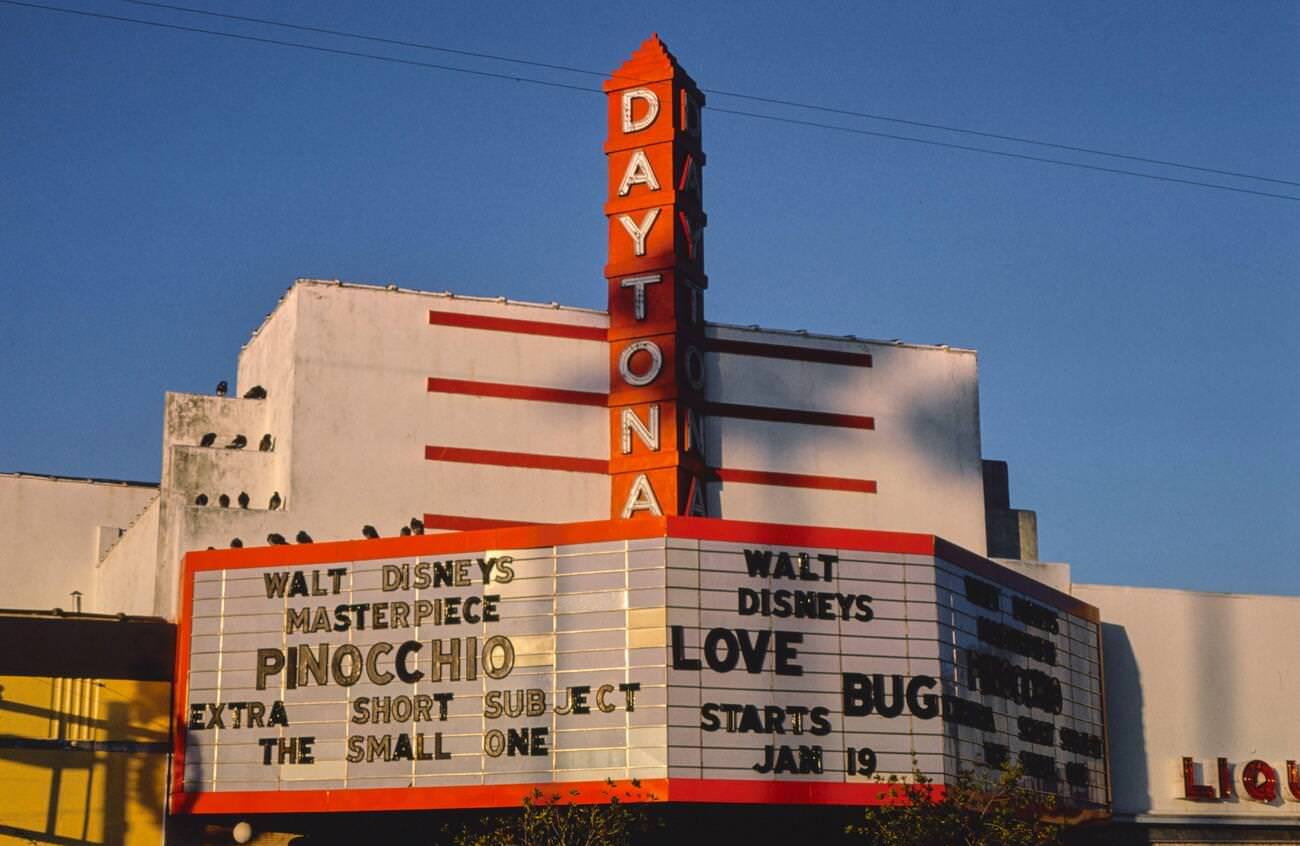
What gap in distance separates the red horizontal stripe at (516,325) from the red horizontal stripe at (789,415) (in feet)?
12.1

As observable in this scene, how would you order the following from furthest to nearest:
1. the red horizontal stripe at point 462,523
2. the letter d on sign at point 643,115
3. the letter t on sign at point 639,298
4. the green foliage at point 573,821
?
the letter d on sign at point 643,115, the letter t on sign at point 639,298, the red horizontal stripe at point 462,523, the green foliage at point 573,821

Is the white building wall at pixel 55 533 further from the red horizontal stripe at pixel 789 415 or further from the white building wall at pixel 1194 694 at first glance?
the white building wall at pixel 1194 694

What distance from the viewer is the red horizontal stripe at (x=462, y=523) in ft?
162

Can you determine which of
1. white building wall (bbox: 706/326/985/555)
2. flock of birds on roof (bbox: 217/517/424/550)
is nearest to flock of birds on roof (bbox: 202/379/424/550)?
flock of birds on roof (bbox: 217/517/424/550)

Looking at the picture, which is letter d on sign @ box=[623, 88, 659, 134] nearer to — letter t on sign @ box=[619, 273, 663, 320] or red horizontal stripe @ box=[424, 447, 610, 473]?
letter t on sign @ box=[619, 273, 663, 320]

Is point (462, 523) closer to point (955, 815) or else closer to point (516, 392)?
point (516, 392)

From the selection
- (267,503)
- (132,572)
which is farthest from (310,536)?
(132,572)

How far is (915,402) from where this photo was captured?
5525 cm

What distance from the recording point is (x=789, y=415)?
176 ft

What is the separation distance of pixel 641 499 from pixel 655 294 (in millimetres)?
5335

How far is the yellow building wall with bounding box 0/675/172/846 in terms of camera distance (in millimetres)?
41312

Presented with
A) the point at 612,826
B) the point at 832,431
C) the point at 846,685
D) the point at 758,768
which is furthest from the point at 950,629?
the point at 832,431

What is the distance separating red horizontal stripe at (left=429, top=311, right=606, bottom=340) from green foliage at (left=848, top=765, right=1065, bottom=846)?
1627cm

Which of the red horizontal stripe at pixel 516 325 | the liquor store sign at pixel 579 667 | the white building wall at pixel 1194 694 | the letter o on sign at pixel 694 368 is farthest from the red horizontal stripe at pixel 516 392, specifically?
the white building wall at pixel 1194 694
